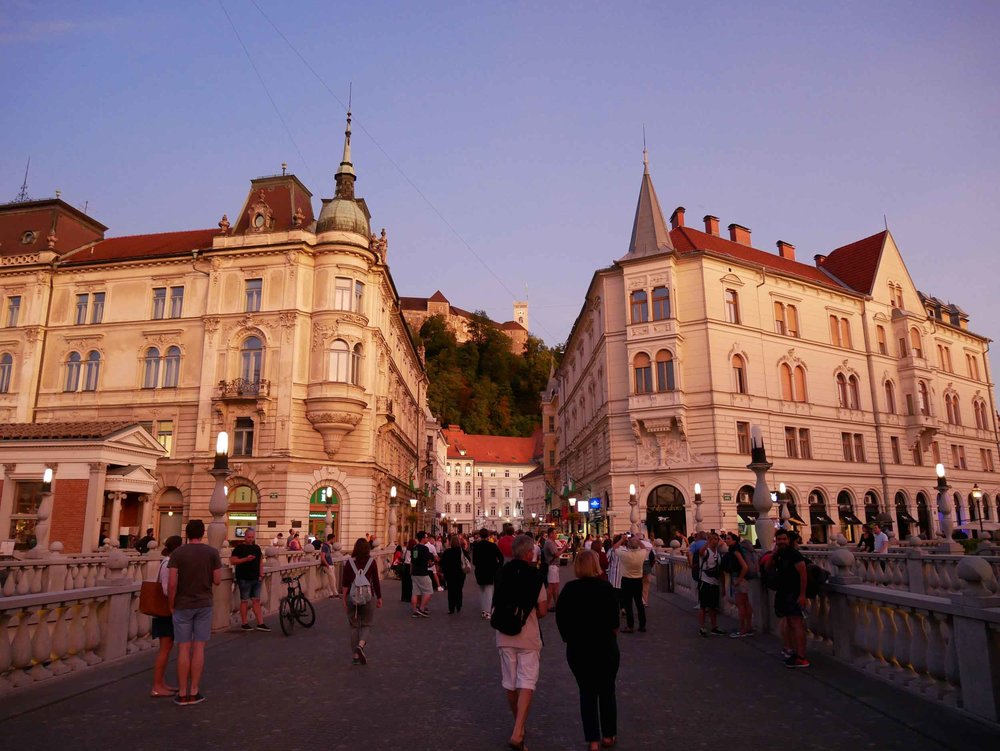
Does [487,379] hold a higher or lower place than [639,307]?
higher

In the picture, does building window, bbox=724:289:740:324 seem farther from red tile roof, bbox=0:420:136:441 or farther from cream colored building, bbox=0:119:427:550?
red tile roof, bbox=0:420:136:441

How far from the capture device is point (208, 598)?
796 centimetres

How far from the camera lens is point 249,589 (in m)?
13.4

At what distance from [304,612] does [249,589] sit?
1.25 meters

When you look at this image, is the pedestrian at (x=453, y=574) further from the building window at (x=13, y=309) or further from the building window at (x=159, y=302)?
the building window at (x=13, y=309)

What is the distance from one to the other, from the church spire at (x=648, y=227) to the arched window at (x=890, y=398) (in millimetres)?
18393

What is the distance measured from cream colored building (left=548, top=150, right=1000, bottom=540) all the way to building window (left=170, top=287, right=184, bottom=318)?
23800mm

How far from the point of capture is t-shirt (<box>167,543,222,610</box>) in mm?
7777

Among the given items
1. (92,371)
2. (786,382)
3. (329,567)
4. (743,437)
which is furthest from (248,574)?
(786,382)

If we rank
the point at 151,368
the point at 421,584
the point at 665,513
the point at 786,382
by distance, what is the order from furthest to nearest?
the point at 786,382
the point at 151,368
the point at 665,513
the point at 421,584

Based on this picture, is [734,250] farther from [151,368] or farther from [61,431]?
[61,431]

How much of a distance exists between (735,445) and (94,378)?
35.2 meters

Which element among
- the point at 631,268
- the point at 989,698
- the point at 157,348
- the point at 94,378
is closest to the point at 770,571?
the point at 989,698

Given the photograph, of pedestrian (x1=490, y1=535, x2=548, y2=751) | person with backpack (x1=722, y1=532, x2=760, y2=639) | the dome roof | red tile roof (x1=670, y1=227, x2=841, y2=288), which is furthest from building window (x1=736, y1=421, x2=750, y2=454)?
pedestrian (x1=490, y1=535, x2=548, y2=751)
